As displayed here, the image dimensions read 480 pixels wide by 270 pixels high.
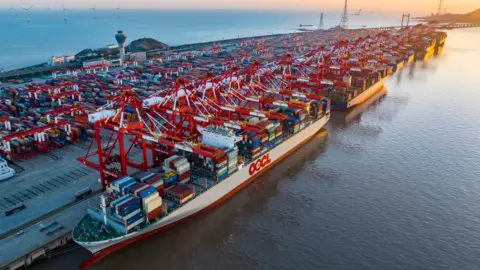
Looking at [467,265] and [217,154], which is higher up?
[217,154]

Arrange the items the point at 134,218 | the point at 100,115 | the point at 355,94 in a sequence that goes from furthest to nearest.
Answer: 1. the point at 355,94
2. the point at 100,115
3. the point at 134,218

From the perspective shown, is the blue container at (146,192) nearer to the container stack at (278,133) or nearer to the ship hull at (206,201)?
the ship hull at (206,201)

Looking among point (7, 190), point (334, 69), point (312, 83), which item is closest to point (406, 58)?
point (334, 69)

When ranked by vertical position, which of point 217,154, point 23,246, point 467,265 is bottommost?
point 467,265

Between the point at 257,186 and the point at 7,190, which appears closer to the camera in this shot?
the point at 7,190

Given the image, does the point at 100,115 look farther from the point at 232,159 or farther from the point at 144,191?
the point at 232,159

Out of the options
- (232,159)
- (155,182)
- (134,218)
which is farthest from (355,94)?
(134,218)

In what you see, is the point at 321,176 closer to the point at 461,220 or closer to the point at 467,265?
the point at 461,220
